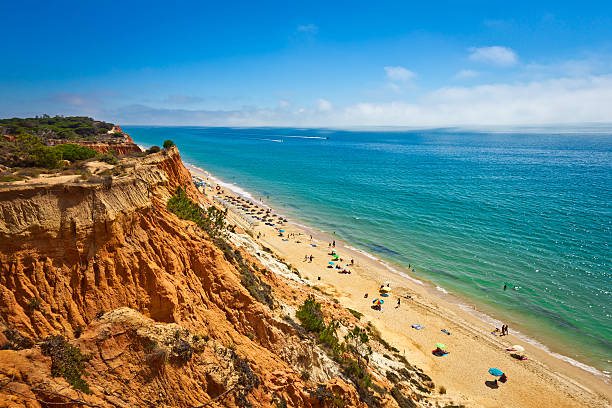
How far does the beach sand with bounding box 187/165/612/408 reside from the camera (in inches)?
1038

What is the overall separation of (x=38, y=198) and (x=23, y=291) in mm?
3605

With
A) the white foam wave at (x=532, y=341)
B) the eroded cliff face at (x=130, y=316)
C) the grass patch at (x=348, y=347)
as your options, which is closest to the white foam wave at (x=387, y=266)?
the white foam wave at (x=532, y=341)

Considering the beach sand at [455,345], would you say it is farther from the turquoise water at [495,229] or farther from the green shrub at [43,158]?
the green shrub at [43,158]

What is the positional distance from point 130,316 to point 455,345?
102ft

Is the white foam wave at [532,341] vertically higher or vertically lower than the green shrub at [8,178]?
lower

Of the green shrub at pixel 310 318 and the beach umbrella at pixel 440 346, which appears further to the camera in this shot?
the beach umbrella at pixel 440 346

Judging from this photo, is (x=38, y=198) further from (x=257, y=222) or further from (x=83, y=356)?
(x=257, y=222)

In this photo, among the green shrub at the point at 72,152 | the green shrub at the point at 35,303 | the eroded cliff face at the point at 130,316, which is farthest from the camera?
the green shrub at the point at 72,152

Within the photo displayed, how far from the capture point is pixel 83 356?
11.4 metres

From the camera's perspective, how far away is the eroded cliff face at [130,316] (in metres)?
11.2

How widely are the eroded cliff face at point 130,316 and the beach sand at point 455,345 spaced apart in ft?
46.9

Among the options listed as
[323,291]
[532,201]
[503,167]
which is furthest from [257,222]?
[503,167]

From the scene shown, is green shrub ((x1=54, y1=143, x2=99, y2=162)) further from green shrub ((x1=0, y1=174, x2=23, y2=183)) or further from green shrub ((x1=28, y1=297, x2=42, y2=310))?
green shrub ((x1=28, y1=297, x2=42, y2=310))

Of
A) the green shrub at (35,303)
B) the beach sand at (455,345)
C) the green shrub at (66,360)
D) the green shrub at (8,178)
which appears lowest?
the beach sand at (455,345)
